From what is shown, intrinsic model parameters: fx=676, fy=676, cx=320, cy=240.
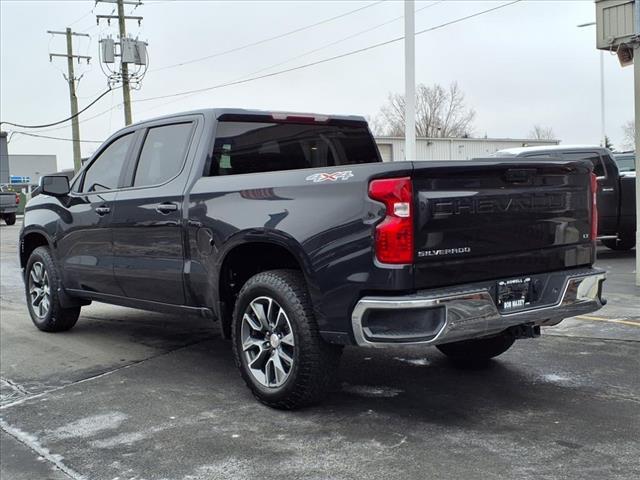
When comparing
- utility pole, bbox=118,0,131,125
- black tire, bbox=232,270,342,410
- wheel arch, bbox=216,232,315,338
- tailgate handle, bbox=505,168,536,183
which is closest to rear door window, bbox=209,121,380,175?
wheel arch, bbox=216,232,315,338

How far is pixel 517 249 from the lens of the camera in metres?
4.05

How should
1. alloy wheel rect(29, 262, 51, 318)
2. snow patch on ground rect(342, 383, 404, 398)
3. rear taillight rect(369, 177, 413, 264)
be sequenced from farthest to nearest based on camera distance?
alloy wheel rect(29, 262, 51, 318), snow patch on ground rect(342, 383, 404, 398), rear taillight rect(369, 177, 413, 264)

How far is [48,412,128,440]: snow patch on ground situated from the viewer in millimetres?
4074

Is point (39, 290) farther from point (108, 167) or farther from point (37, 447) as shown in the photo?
point (37, 447)

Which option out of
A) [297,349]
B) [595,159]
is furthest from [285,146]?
[595,159]

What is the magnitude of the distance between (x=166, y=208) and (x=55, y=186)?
1915 mm

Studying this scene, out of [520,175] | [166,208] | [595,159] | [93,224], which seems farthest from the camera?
[595,159]

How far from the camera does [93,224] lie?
591 cm

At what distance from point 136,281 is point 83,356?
1088mm

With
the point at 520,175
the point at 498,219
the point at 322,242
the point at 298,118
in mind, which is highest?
the point at 298,118

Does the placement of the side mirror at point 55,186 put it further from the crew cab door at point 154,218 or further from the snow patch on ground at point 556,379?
the snow patch on ground at point 556,379

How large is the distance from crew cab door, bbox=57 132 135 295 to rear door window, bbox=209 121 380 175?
1176 mm

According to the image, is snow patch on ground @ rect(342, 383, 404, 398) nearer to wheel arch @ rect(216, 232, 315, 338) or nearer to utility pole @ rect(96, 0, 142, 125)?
wheel arch @ rect(216, 232, 315, 338)

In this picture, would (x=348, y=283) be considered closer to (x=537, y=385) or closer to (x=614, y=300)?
(x=537, y=385)
